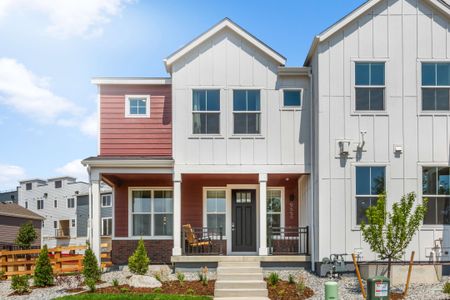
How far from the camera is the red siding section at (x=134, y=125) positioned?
16.9m

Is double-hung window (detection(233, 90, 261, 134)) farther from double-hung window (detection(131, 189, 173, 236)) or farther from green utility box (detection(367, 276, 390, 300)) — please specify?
green utility box (detection(367, 276, 390, 300))

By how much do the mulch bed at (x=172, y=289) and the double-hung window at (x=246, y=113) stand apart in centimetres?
490

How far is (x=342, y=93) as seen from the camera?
15.1 meters

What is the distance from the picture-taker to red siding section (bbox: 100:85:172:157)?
Result: 16891 millimetres

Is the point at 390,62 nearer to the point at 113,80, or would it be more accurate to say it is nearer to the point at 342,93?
the point at 342,93

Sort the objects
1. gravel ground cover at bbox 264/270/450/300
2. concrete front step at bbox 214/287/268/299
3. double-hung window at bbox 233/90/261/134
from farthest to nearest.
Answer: double-hung window at bbox 233/90/261/134, concrete front step at bbox 214/287/268/299, gravel ground cover at bbox 264/270/450/300

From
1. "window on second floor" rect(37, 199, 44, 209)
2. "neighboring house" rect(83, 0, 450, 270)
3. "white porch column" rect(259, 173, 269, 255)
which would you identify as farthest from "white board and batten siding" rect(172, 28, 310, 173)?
"window on second floor" rect(37, 199, 44, 209)

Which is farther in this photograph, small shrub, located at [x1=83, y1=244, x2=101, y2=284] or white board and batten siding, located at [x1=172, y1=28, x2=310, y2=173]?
white board and batten siding, located at [x1=172, y1=28, x2=310, y2=173]

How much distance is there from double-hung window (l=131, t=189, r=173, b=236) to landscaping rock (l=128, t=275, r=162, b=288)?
190 inches

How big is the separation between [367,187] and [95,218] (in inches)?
313

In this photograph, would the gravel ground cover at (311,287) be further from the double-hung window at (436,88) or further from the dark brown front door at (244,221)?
the double-hung window at (436,88)

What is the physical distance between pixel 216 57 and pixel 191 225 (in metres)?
5.70

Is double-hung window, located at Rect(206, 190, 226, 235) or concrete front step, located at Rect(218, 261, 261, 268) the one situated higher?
double-hung window, located at Rect(206, 190, 226, 235)

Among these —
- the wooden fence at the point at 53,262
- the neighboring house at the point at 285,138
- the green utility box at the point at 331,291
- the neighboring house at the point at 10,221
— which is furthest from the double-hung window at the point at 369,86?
the neighboring house at the point at 10,221
